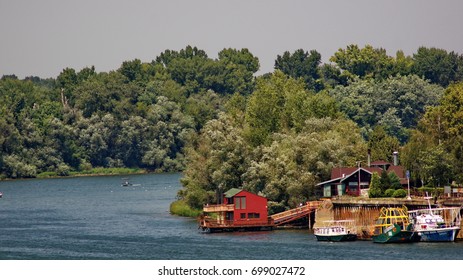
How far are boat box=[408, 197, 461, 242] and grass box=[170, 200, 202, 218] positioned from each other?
28.8m

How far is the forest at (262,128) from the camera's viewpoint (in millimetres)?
93562

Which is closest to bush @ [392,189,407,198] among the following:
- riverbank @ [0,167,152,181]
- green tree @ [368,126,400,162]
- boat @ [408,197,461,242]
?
boat @ [408,197,461,242]

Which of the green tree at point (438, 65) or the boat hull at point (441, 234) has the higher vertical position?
the green tree at point (438, 65)

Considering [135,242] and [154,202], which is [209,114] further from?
[135,242]

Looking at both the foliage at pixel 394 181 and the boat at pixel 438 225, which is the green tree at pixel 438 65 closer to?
the foliage at pixel 394 181

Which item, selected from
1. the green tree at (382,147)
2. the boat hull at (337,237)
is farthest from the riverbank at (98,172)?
the boat hull at (337,237)

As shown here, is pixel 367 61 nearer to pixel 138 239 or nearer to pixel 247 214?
pixel 247 214

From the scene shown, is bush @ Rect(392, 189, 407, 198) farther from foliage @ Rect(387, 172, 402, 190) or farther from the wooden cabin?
the wooden cabin

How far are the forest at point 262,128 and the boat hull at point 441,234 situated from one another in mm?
11946

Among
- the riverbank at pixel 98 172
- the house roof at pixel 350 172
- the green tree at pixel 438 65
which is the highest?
the green tree at pixel 438 65

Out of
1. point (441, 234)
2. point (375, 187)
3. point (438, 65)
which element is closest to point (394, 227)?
point (441, 234)

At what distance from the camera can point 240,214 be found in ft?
291

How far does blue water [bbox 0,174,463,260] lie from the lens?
73250mm

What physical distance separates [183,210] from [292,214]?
1667 cm
